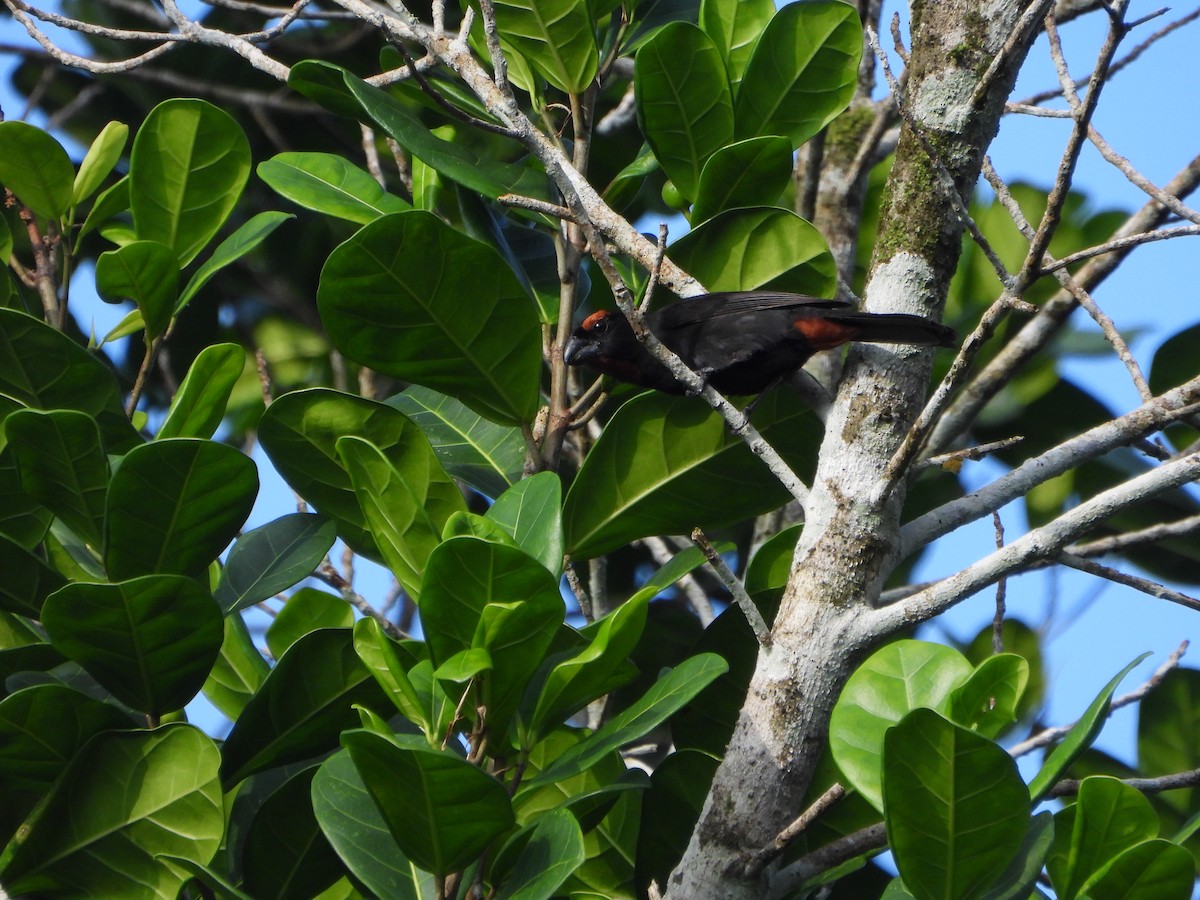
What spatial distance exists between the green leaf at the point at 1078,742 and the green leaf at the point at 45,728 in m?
1.31

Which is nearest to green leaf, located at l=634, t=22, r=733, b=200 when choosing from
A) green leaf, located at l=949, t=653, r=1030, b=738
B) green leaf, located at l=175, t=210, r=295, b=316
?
green leaf, located at l=175, t=210, r=295, b=316

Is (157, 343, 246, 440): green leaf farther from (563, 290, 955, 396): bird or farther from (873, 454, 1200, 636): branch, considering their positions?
(873, 454, 1200, 636): branch

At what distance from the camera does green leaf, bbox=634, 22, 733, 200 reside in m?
2.38

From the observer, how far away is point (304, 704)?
1.94 meters

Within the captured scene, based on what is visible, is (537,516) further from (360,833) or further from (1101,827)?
(1101,827)

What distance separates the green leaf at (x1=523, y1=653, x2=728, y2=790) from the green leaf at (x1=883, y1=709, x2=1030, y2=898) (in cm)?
28

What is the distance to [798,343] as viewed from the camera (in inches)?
127

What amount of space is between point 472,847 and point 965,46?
1685 mm

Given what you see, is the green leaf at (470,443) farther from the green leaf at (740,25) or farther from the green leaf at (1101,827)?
the green leaf at (1101,827)

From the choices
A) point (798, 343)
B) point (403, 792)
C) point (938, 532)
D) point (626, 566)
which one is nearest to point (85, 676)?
point (403, 792)

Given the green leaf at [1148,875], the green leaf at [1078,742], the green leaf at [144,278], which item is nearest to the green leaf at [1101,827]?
the green leaf at [1148,875]

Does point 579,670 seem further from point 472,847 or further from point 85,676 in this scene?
point 85,676

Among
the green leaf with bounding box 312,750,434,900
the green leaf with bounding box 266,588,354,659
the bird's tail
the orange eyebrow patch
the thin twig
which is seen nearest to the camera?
the green leaf with bounding box 312,750,434,900

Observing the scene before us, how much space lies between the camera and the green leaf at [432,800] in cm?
152
